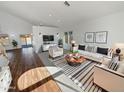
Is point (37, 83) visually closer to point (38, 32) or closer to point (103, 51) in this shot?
point (103, 51)

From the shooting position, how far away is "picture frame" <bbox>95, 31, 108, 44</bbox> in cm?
478

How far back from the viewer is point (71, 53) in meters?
5.84

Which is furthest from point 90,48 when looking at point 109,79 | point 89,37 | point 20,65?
point 20,65

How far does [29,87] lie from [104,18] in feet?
16.7

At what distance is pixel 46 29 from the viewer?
8.10 metres

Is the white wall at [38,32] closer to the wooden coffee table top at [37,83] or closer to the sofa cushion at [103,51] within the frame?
the wooden coffee table top at [37,83]

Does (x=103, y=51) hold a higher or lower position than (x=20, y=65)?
higher

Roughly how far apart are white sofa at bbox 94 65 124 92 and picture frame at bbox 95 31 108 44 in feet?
9.92

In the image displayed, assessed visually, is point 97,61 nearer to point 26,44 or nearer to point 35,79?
point 35,79

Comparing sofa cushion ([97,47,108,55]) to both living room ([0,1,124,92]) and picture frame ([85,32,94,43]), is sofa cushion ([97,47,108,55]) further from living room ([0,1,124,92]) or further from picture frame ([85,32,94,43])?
picture frame ([85,32,94,43])

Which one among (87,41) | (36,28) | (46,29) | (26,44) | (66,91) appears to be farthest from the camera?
(26,44)

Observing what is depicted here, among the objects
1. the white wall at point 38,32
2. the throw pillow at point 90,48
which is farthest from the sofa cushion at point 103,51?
the white wall at point 38,32

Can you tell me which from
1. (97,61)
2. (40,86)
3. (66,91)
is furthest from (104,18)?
(40,86)

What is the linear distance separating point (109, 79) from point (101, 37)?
11.2ft
